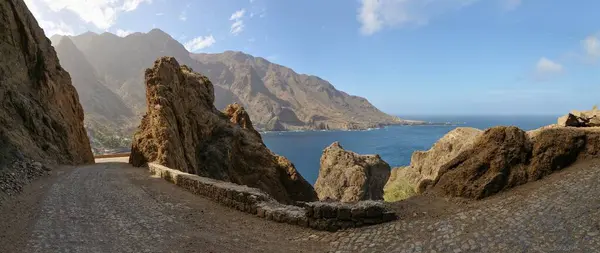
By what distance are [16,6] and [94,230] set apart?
106 feet

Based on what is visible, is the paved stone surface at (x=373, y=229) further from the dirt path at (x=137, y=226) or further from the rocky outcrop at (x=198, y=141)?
the rocky outcrop at (x=198, y=141)

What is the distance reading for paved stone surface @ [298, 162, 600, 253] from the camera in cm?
825

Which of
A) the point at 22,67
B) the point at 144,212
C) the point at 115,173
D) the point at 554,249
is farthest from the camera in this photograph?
the point at 22,67

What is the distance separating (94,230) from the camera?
36.9ft

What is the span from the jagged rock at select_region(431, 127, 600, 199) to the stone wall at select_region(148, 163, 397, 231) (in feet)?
9.22

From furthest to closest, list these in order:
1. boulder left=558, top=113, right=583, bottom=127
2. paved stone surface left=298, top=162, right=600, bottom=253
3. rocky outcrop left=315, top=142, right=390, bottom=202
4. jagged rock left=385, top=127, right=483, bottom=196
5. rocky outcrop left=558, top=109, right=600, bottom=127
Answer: rocky outcrop left=315, top=142, right=390, bottom=202 → jagged rock left=385, top=127, right=483, bottom=196 → boulder left=558, top=113, right=583, bottom=127 → rocky outcrop left=558, top=109, right=600, bottom=127 → paved stone surface left=298, top=162, right=600, bottom=253

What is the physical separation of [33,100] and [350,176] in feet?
116

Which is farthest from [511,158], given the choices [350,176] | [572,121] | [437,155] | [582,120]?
[350,176]

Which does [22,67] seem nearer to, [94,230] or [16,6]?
[16,6]

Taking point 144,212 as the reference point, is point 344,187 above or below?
below

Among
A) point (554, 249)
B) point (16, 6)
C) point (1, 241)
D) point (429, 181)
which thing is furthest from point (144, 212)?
point (16, 6)

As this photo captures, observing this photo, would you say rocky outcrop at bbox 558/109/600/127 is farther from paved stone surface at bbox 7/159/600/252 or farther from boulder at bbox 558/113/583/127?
paved stone surface at bbox 7/159/600/252

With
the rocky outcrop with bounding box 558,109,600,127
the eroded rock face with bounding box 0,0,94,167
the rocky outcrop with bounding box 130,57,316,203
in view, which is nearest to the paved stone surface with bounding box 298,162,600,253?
the rocky outcrop with bounding box 558,109,600,127

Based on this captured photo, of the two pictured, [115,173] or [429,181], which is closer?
[429,181]
